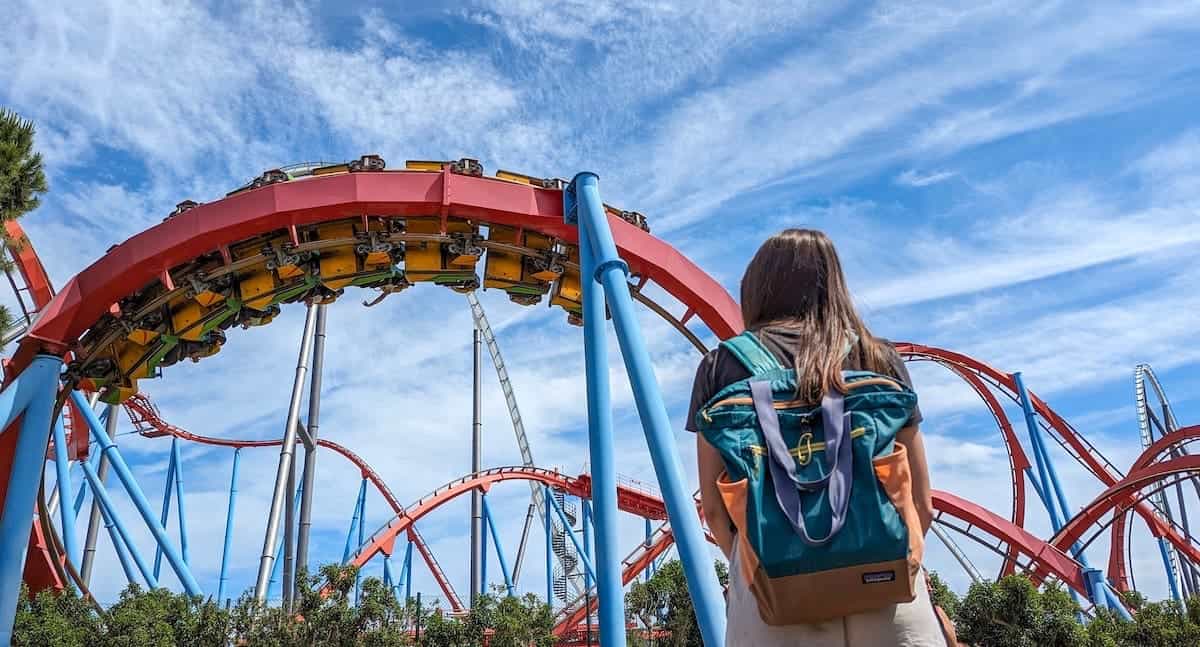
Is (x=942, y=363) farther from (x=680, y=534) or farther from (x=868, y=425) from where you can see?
(x=868, y=425)

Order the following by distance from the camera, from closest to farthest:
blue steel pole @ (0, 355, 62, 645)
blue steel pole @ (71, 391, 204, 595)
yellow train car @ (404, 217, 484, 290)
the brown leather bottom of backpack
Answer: the brown leather bottom of backpack < blue steel pole @ (0, 355, 62, 645) < yellow train car @ (404, 217, 484, 290) < blue steel pole @ (71, 391, 204, 595)

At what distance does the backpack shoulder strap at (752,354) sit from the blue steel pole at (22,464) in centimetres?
645

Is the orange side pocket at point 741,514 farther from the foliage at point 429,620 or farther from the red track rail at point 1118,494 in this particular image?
the red track rail at point 1118,494

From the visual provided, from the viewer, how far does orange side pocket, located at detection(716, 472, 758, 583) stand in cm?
109

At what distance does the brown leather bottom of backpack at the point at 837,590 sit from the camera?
1.05 m

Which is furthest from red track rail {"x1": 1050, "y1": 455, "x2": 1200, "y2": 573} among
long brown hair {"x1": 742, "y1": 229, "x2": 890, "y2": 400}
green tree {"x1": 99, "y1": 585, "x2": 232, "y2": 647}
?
long brown hair {"x1": 742, "y1": 229, "x2": 890, "y2": 400}

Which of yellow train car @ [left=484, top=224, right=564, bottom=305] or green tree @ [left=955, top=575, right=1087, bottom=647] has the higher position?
yellow train car @ [left=484, top=224, right=564, bottom=305]

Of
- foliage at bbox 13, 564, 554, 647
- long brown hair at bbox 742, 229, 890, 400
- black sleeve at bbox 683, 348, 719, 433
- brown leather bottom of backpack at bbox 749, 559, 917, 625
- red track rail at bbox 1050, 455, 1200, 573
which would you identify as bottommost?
brown leather bottom of backpack at bbox 749, 559, 917, 625

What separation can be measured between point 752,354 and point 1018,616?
1360cm

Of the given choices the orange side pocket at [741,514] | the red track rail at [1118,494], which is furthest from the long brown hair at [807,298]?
the red track rail at [1118,494]

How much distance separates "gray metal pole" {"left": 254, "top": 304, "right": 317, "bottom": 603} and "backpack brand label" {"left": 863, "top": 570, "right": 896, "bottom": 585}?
1050cm

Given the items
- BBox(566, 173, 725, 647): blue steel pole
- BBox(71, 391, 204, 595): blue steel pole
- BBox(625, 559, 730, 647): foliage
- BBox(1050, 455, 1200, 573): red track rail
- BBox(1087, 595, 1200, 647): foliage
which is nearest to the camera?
BBox(566, 173, 725, 647): blue steel pole

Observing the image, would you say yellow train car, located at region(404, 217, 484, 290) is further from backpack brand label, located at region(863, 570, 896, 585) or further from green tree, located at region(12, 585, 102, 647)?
backpack brand label, located at region(863, 570, 896, 585)

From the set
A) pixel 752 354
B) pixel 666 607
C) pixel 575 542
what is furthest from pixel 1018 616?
pixel 752 354
